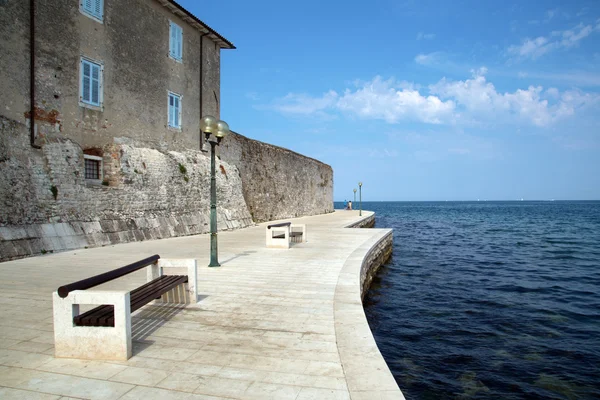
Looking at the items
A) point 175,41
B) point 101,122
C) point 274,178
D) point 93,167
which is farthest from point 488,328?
point 274,178

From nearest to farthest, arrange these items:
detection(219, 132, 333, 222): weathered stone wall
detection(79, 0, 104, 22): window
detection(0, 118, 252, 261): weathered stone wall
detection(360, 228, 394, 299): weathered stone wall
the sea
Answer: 1. the sea
2. detection(360, 228, 394, 299): weathered stone wall
3. detection(0, 118, 252, 261): weathered stone wall
4. detection(79, 0, 104, 22): window
5. detection(219, 132, 333, 222): weathered stone wall

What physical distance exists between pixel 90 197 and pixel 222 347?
32.0ft

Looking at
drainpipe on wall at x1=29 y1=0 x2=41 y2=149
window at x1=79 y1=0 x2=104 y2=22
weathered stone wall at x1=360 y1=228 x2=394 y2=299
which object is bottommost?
weathered stone wall at x1=360 y1=228 x2=394 y2=299

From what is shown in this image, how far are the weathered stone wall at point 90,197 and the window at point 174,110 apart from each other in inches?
49.5

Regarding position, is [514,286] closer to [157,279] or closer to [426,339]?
[426,339]

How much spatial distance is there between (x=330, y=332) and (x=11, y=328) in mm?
3429

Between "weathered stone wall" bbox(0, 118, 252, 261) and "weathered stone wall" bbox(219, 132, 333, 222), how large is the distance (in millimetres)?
4655

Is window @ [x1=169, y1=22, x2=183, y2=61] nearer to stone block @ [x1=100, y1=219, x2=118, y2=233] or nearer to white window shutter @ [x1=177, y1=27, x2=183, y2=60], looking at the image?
white window shutter @ [x1=177, y1=27, x2=183, y2=60]

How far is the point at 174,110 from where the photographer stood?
15.9 m

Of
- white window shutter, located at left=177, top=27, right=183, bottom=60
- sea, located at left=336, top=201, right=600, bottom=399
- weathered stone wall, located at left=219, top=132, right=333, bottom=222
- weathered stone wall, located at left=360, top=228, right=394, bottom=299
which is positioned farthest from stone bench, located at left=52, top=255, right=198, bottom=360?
weathered stone wall, located at left=219, top=132, right=333, bottom=222

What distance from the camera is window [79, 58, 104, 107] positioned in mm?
11750

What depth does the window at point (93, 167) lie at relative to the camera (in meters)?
12.1

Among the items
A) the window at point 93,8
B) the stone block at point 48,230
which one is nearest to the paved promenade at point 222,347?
the stone block at point 48,230

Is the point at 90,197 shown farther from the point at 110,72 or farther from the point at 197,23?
the point at 197,23
